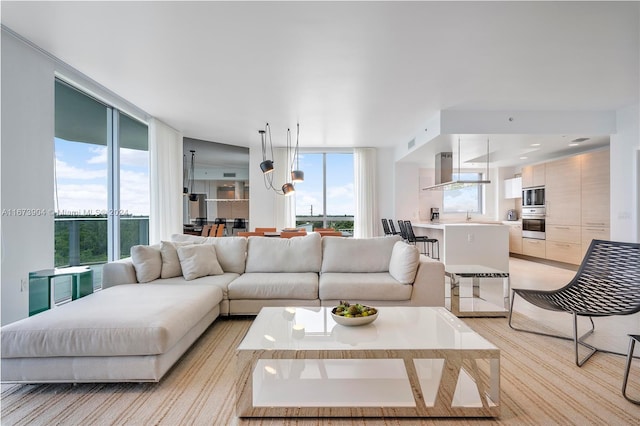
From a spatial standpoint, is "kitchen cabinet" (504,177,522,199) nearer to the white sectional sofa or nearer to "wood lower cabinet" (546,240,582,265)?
"wood lower cabinet" (546,240,582,265)

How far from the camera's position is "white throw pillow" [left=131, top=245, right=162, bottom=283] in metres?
3.21

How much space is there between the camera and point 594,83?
4.03 metres

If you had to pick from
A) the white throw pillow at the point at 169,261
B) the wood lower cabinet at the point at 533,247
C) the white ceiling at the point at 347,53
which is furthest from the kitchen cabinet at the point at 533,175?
the white throw pillow at the point at 169,261

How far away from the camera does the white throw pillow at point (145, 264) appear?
3205 millimetres

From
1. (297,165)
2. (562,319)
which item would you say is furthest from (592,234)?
(297,165)

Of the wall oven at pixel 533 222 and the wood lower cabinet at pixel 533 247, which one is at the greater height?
the wall oven at pixel 533 222

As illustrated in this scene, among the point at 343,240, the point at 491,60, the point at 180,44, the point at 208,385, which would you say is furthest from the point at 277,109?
the point at 208,385

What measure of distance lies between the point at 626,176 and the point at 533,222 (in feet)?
8.38

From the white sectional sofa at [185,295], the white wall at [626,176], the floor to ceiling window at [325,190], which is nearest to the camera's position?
the white sectional sofa at [185,295]

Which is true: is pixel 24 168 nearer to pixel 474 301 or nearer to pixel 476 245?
pixel 474 301

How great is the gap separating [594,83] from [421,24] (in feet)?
9.32

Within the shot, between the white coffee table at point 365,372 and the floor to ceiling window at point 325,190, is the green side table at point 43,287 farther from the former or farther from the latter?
the floor to ceiling window at point 325,190

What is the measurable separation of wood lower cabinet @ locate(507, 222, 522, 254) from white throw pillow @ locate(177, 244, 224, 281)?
23.6 ft

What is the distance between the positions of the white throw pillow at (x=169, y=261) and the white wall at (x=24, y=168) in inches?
44.7
